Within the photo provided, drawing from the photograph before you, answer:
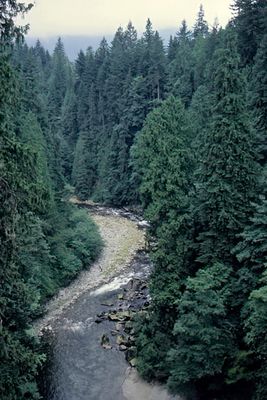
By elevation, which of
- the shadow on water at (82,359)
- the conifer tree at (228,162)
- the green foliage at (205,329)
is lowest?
the shadow on water at (82,359)

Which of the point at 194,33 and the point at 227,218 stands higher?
the point at 194,33

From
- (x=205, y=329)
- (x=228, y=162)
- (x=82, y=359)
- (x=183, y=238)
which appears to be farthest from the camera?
(x=82, y=359)

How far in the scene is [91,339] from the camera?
35094mm

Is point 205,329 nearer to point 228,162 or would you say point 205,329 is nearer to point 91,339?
point 228,162

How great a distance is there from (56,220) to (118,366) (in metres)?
18.7

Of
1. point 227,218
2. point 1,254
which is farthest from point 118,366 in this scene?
point 1,254

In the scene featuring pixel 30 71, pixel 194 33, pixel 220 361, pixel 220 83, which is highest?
pixel 194 33

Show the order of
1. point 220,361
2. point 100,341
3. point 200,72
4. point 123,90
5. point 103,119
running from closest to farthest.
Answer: point 220,361, point 100,341, point 200,72, point 123,90, point 103,119

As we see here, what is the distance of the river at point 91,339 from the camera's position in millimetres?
29062

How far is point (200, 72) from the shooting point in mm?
67312

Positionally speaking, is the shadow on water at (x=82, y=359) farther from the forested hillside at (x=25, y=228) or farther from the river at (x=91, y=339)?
the forested hillside at (x=25, y=228)

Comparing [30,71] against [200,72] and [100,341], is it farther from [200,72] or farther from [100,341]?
[100,341]

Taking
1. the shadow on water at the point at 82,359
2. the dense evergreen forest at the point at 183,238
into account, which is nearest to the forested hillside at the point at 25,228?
the dense evergreen forest at the point at 183,238

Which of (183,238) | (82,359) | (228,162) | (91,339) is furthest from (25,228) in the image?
(91,339)
